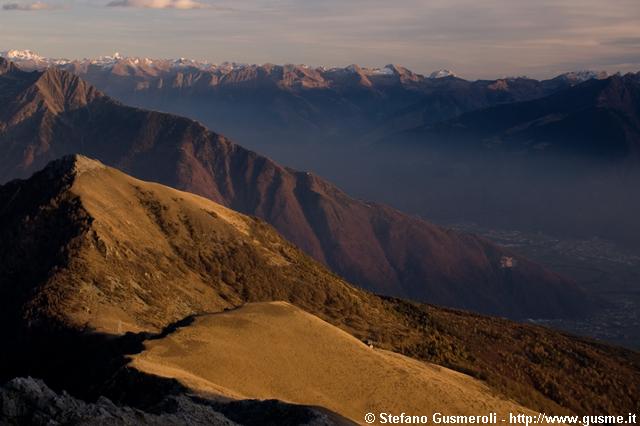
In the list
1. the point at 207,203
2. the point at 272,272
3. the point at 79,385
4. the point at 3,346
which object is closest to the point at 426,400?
the point at 79,385

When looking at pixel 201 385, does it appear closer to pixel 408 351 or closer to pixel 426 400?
pixel 426 400

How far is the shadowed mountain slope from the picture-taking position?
80.3 meters

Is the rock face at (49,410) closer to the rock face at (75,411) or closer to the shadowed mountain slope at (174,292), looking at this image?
the rock face at (75,411)

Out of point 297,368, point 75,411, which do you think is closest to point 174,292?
point 297,368

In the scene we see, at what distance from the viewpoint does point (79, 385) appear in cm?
5566

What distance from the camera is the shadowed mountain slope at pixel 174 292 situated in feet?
263

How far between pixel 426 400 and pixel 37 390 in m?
39.5

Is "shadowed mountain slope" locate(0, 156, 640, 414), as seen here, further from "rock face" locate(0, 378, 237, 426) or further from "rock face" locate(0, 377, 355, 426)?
"rock face" locate(0, 378, 237, 426)

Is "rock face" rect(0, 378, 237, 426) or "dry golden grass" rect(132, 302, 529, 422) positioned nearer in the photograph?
"rock face" rect(0, 378, 237, 426)

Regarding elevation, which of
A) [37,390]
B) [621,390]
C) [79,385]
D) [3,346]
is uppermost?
[37,390]

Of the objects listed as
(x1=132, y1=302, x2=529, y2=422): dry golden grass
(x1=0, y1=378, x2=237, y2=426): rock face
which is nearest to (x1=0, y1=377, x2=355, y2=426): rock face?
(x1=0, y1=378, x2=237, y2=426): rock face

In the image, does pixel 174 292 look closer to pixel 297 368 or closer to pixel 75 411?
pixel 297 368

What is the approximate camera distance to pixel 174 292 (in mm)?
95188

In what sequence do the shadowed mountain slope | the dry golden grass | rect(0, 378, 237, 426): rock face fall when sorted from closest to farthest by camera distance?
rect(0, 378, 237, 426): rock face, the dry golden grass, the shadowed mountain slope
